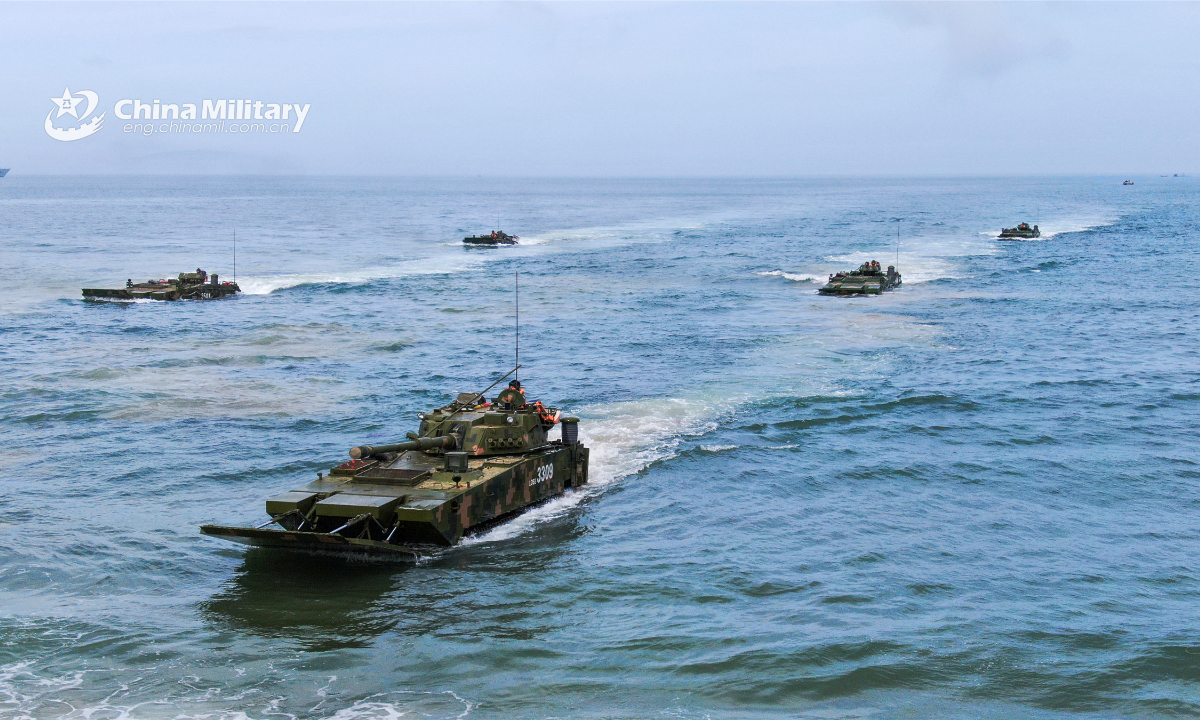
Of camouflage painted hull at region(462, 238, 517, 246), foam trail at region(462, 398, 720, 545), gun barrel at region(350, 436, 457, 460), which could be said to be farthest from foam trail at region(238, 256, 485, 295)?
gun barrel at region(350, 436, 457, 460)

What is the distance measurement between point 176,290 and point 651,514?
4600 cm

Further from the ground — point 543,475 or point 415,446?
point 415,446

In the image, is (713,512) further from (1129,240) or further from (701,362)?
(1129,240)

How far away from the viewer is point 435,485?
23062 millimetres

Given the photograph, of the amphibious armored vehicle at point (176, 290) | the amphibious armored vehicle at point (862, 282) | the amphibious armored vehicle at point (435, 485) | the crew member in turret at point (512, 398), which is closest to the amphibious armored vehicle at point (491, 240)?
the amphibious armored vehicle at point (176, 290)

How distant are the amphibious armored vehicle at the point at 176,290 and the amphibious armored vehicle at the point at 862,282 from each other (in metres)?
35.7

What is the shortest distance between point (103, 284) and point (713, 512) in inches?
2246

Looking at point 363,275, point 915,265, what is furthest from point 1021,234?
point 363,275

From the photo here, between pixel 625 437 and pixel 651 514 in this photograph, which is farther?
pixel 625 437

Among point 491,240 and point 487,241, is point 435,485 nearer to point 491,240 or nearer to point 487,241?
point 491,240

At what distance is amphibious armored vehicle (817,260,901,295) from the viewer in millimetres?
63737

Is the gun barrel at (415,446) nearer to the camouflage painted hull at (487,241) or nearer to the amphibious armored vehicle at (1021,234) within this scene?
the camouflage painted hull at (487,241)

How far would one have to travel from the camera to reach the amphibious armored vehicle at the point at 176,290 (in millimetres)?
62750

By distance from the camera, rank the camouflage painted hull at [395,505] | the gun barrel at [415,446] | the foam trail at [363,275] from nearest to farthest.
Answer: the camouflage painted hull at [395,505], the gun barrel at [415,446], the foam trail at [363,275]
